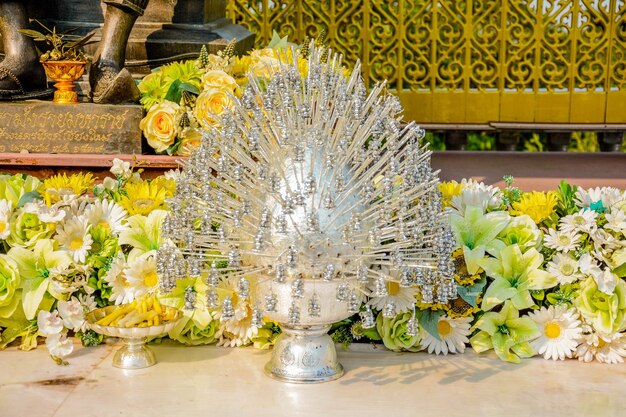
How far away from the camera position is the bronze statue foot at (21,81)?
3.01 meters

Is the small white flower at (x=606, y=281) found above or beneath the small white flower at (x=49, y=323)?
above

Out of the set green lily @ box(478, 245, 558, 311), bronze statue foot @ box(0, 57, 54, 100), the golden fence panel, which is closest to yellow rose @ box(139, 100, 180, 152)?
bronze statue foot @ box(0, 57, 54, 100)

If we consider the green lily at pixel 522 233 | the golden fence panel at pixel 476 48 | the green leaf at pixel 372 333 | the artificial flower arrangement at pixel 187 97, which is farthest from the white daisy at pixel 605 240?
the golden fence panel at pixel 476 48

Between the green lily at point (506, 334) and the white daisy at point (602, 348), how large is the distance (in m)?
0.11

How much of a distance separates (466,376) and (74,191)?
1036mm

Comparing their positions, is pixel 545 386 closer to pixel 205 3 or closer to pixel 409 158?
pixel 409 158

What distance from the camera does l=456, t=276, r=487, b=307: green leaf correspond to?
2273mm

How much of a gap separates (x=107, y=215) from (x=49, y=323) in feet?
1.08

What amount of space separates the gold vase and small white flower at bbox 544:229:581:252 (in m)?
1.38

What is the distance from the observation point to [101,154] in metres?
2.89

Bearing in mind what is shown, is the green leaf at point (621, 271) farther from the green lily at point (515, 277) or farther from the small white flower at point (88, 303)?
the small white flower at point (88, 303)

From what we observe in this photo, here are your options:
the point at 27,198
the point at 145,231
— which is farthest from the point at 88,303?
the point at 27,198

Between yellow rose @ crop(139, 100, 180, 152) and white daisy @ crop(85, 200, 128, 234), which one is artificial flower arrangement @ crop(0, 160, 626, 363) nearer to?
white daisy @ crop(85, 200, 128, 234)

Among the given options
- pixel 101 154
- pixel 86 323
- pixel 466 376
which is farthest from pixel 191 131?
pixel 466 376
